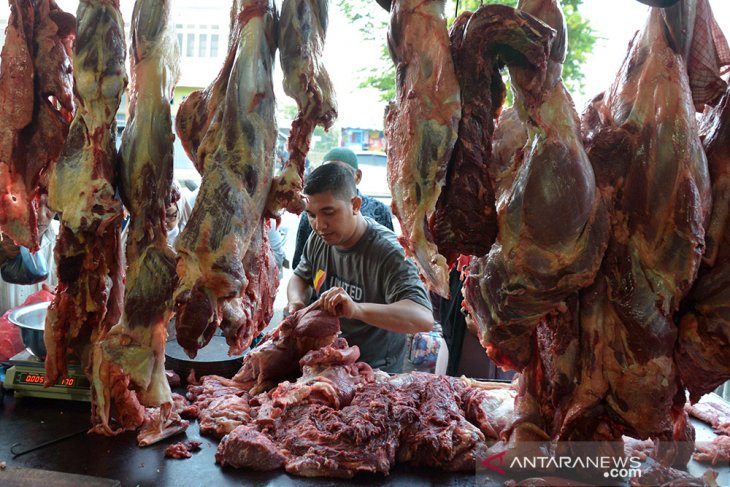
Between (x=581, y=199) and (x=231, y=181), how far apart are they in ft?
4.23

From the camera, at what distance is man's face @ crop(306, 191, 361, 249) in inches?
137

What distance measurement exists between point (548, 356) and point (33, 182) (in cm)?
251

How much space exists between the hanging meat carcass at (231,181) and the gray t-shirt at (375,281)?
1360 millimetres

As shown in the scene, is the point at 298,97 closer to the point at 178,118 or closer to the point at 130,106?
the point at 178,118

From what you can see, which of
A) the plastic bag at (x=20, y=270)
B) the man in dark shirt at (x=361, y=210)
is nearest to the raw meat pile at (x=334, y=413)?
the plastic bag at (x=20, y=270)

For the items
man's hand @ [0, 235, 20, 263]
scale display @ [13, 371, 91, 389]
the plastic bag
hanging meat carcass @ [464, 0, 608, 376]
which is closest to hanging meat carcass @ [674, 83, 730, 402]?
hanging meat carcass @ [464, 0, 608, 376]

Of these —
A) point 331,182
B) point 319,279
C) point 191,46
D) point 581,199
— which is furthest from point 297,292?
point 191,46

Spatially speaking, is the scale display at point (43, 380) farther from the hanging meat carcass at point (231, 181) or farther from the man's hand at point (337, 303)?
the man's hand at point (337, 303)

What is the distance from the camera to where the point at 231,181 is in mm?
2219

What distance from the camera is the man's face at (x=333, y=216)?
3.48 m

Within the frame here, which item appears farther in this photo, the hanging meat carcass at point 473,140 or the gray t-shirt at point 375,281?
the gray t-shirt at point 375,281

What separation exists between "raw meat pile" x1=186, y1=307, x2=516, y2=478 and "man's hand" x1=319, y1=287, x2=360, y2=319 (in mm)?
Result: 64

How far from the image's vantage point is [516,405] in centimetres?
246

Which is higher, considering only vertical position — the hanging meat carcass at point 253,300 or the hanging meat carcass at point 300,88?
the hanging meat carcass at point 300,88
